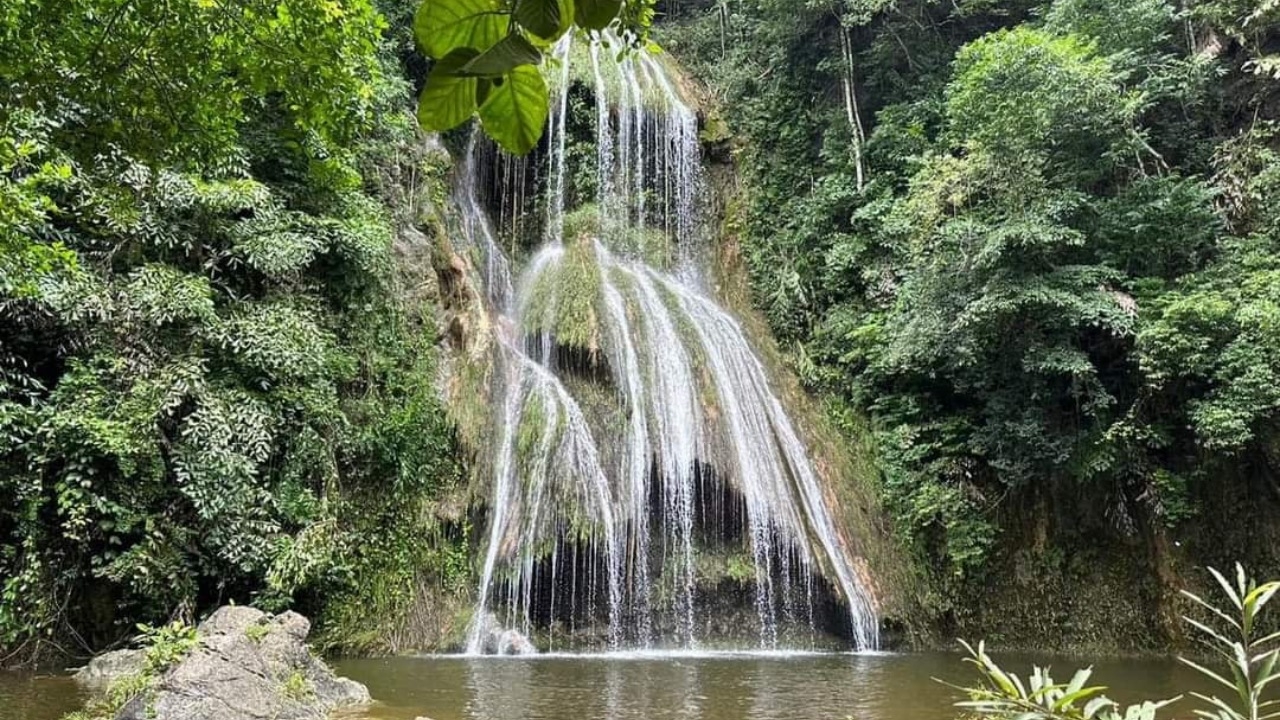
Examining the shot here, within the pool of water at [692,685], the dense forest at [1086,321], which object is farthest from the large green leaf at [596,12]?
the dense forest at [1086,321]

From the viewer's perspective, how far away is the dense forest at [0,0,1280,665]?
23.6ft

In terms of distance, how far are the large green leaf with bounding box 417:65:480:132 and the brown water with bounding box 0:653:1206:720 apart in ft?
17.5

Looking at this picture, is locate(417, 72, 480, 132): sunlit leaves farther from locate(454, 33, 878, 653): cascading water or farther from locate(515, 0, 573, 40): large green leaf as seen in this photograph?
locate(454, 33, 878, 653): cascading water

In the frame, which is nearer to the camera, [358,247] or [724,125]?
[358,247]

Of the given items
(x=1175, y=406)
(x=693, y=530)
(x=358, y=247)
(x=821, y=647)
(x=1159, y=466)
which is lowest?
(x=821, y=647)

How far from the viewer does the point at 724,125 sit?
16.2 meters

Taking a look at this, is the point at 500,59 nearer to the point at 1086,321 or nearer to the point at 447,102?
the point at 447,102

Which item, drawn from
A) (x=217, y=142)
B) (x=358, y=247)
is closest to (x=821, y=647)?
(x=358, y=247)

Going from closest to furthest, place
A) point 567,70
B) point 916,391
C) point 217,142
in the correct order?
1. point 217,142
2. point 916,391
3. point 567,70

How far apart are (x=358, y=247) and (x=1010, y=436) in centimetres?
821

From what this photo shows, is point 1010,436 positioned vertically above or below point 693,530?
above

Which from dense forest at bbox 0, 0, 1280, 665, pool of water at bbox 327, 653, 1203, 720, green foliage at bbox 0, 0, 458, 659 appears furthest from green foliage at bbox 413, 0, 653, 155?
pool of water at bbox 327, 653, 1203, 720

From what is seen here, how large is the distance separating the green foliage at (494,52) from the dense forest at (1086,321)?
9.67 metres

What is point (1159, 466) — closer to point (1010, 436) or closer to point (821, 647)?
point (1010, 436)
